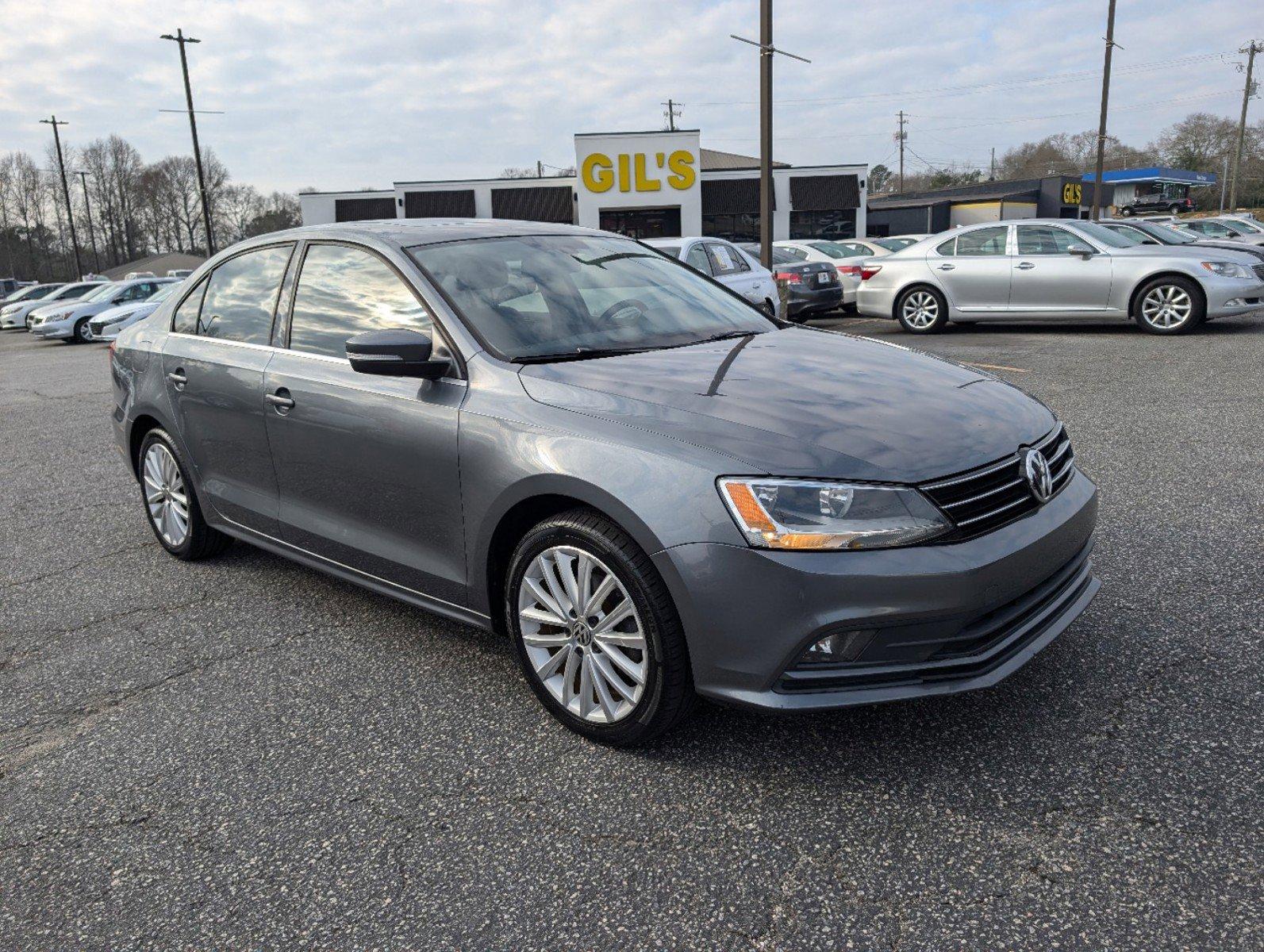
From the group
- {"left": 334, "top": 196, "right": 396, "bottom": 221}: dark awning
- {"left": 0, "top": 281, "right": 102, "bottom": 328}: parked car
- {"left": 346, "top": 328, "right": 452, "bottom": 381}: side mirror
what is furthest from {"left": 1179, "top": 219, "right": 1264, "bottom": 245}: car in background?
{"left": 334, "top": 196, "right": 396, "bottom": 221}: dark awning

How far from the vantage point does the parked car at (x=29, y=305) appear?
1283 inches

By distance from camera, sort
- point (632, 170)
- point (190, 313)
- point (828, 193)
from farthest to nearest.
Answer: point (828, 193) < point (632, 170) < point (190, 313)

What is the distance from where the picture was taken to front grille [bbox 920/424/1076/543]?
257 centimetres

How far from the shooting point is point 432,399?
3.24 m

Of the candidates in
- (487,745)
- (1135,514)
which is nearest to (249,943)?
(487,745)

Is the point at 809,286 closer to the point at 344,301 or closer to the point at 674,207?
the point at 344,301

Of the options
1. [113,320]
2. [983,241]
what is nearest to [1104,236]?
[983,241]

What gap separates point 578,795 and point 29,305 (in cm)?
3809

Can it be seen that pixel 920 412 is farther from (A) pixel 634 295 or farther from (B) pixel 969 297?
(B) pixel 969 297

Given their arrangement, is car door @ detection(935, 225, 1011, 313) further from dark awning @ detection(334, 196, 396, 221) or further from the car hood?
dark awning @ detection(334, 196, 396, 221)

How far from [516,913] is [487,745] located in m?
0.79

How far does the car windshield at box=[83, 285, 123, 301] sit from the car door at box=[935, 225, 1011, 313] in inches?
909

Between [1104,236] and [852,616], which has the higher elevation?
[1104,236]

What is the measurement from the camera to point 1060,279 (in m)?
12.5
